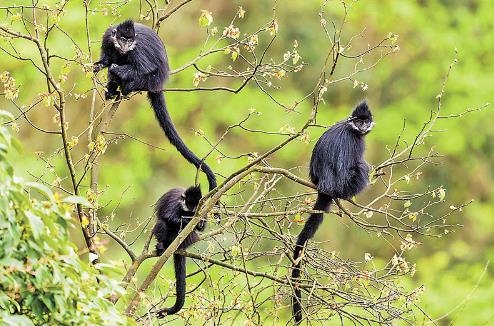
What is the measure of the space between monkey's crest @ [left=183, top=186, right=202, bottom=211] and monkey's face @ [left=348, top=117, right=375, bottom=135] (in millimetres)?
1356

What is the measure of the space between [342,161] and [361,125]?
0.34m

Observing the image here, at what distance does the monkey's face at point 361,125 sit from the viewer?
7.82 metres

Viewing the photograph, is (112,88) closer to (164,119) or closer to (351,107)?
(164,119)

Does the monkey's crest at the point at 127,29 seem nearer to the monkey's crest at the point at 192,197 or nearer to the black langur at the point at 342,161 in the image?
the monkey's crest at the point at 192,197

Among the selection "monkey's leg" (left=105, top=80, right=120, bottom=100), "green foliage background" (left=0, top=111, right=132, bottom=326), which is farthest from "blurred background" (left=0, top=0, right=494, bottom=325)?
"green foliage background" (left=0, top=111, right=132, bottom=326)

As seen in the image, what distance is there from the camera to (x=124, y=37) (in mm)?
7824

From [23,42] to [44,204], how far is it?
1530 centimetres

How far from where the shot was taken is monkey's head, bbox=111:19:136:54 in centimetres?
780

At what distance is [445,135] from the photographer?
22641 millimetres

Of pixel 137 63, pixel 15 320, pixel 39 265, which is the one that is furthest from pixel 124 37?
pixel 15 320

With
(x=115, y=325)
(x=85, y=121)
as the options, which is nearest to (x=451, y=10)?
(x=85, y=121)

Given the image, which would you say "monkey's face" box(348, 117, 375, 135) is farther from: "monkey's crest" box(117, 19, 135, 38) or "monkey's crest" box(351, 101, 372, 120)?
"monkey's crest" box(117, 19, 135, 38)

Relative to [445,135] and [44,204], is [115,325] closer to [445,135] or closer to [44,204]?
[44,204]

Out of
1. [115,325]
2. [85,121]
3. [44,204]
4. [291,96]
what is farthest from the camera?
[291,96]
